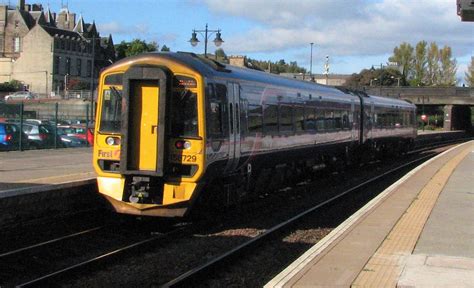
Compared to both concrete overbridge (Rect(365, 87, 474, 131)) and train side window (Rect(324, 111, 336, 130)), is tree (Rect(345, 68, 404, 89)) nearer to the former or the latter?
concrete overbridge (Rect(365, 87, 474, 131))

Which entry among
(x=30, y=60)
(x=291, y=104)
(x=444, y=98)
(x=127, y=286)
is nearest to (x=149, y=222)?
(x=127, y=286)

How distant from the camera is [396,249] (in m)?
8.28

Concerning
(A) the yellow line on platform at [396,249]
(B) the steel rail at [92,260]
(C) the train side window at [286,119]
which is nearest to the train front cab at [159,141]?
(B) the steel rail at [92,260]

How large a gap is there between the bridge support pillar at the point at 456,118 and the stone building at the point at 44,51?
59613 mm

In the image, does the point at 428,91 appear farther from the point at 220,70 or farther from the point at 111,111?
the point at 111,111

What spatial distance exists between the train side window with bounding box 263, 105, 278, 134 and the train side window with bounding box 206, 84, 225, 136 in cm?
260

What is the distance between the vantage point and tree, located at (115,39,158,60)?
137m

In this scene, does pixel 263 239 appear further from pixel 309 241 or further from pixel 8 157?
pixel 8 157

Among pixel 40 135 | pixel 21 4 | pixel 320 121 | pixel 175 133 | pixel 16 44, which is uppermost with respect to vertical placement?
pixel 21 4

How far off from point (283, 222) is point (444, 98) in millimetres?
74897

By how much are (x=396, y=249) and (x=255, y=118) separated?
5.57 meters

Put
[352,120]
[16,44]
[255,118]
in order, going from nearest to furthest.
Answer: [255,118]
[352,120]
[16,44]

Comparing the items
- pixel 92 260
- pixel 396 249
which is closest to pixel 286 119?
pixel 396 249

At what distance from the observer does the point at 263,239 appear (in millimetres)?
10320
